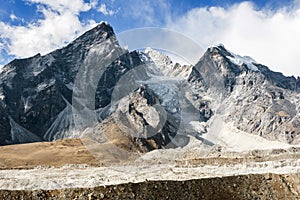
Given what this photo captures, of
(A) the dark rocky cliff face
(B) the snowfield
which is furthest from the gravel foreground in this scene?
(A) the dark rocky cliff face

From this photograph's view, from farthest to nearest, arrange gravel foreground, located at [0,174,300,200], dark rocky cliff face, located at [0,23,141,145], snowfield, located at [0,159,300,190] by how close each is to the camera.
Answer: dark rocky cliff face, located at [0,23,141,145]
snowfield, located at [0,159,300,190]
gravel foreground, located at [0,174,300,200]

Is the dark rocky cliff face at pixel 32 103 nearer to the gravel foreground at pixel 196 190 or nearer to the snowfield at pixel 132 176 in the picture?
the snowfield at pixel 132 176

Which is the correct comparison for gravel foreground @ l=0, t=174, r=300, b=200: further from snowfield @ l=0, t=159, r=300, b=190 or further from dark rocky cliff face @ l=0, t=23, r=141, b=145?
dark rocky cliff face @ l=0, t=23, r=141, b=145

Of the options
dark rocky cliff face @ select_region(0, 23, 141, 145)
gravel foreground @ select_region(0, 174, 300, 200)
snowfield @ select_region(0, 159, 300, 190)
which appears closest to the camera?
gravel foreground @ select_region(0, 174, 300, 200)

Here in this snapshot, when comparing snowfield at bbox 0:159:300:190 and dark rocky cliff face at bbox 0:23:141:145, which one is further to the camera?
dark rocky cliff face at bbox 0:23:141:145

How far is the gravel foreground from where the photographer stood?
22000mm

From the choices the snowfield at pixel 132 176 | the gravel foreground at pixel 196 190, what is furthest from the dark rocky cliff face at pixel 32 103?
the gravel foreground at pixel 196 190

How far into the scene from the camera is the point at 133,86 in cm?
18862

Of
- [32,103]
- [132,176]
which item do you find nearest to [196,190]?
[132,176]

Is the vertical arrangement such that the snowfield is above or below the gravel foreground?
above

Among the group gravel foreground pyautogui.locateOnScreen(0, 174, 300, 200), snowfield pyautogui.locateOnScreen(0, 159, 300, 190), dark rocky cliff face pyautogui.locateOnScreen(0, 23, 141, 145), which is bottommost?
gravel foreground pyautogui.locateOnScreen(0, 174, 300, 200)

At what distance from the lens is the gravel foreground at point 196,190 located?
2200 cm

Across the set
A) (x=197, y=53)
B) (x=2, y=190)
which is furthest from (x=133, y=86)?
(x=2, y=190)

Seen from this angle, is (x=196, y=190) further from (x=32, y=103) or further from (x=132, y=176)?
(x=32, y=103)
